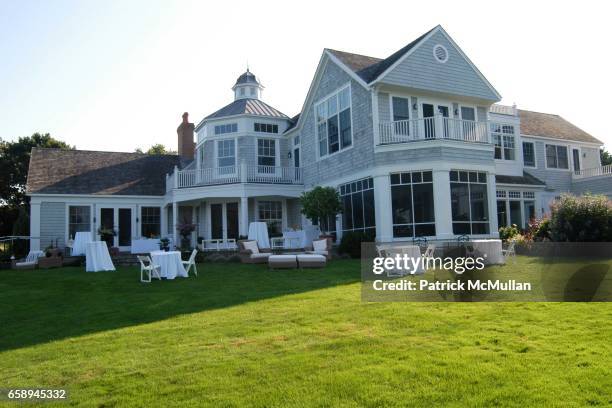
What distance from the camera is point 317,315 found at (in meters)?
7.61

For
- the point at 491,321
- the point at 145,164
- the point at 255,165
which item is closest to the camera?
the point at 491,321

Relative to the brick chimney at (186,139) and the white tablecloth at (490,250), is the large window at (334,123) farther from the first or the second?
the brick chimney at (186,139)

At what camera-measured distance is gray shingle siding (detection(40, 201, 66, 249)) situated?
23859mm

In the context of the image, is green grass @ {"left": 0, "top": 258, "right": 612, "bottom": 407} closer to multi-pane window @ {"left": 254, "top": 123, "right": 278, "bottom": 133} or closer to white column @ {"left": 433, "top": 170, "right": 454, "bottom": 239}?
white column @ {"left": 433, "top": 170, "right": 454, "bottom": 239}

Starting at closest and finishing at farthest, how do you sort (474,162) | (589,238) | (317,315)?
(317,315)
(589,238)
(474,162)

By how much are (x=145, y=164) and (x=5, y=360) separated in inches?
938

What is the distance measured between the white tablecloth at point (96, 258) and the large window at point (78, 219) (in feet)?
28.3

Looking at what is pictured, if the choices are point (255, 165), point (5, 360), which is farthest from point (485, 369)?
point (255, 165)

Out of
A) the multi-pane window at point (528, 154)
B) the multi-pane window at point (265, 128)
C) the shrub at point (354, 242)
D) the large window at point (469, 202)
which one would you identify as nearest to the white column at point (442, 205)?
the large window at point (469, 202)

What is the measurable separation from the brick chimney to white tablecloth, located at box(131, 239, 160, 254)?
28.3 feet

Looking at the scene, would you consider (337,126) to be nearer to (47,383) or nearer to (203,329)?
(203,329)

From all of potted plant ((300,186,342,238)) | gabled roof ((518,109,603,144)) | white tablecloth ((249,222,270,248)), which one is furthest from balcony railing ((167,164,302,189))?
gabled roof ((518,109,603,144))

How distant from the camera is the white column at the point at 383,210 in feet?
57.9

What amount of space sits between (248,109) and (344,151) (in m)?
7.18
